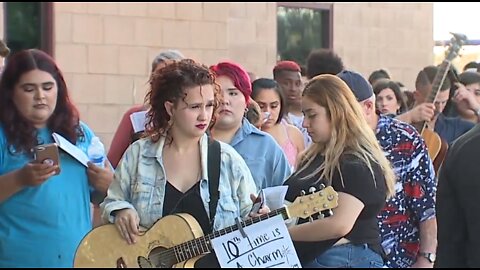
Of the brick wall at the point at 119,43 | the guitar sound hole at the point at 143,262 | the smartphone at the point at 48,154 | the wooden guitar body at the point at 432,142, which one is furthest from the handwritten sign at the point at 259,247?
the brick wall at the point at 119,43

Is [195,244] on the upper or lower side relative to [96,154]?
lower

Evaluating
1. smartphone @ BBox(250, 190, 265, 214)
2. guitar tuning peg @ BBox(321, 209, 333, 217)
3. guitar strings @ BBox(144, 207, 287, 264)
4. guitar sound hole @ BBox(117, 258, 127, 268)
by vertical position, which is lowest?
guitar sound hole @ BBox(117, 258, 127, 268)

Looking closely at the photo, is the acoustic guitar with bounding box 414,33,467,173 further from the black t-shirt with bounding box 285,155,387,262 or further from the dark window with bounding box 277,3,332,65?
the dark window with bounding box 277,3,332,65

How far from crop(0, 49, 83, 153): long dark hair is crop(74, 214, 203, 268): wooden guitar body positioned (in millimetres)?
609

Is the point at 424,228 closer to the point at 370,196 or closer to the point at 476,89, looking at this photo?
the point at 370,196

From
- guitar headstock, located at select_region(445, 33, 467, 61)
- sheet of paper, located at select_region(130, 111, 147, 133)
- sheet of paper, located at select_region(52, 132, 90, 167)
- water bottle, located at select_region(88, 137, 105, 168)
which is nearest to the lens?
sheet of paper, located at select_region(52, 132, 90, 167)

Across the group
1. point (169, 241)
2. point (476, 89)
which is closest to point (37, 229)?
point (169, 241)

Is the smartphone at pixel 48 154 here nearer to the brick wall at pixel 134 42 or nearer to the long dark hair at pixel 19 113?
the long dark hair at pixel 19 113

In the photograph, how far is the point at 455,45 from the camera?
6758mm

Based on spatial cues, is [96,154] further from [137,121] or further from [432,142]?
[432,142]

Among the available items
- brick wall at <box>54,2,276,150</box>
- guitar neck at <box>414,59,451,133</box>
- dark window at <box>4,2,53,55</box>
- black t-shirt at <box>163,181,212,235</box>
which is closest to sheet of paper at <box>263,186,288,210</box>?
black t-shirt at <box>163,181,212,235</box>

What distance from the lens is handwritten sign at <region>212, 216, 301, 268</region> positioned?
14.6 feet

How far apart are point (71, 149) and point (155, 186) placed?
0.55m

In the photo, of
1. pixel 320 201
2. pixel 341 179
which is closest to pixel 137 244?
pixel 320 201
